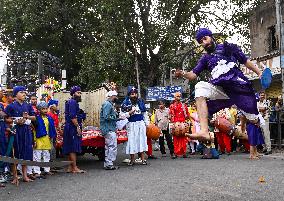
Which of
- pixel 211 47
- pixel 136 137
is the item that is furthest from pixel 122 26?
pixel 211 47

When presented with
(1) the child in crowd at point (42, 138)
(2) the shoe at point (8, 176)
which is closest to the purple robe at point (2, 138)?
(2) the shoe at point (8, 176)

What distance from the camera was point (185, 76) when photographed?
584 cm

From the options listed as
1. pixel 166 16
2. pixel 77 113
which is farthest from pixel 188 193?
pixel 166 16

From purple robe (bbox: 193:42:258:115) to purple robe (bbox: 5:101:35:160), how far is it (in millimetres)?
4047

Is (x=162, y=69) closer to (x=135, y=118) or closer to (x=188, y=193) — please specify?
(x=135, y=118)

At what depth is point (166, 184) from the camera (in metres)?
7.40

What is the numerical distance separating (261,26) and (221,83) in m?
20.2

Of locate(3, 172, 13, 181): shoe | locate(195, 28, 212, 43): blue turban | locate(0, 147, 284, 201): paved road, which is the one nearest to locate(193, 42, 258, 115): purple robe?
locate(195, 28, 212, 43): blue turban

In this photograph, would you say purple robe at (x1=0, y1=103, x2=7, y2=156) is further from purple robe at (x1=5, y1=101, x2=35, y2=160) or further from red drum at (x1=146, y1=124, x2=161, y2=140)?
red drum at (x1=146, y1=124, x2=161, y2=140)

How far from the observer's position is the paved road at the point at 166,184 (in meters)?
6.36

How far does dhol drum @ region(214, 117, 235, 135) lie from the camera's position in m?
13.0

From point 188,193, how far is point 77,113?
4.32 m

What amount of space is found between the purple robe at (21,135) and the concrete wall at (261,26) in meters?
17.9

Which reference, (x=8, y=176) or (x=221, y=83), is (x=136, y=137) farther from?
(x=221, y=83)
